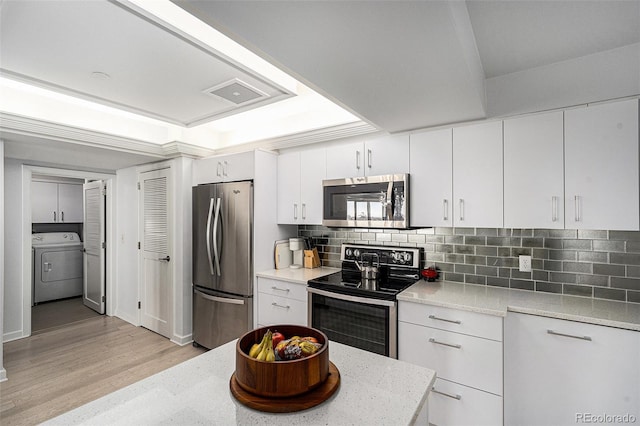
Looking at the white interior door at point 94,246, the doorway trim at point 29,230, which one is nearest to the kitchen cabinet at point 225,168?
the doorway trim at point 29,230

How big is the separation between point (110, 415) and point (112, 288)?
14.6 feet

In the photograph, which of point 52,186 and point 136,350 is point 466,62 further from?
point 52,186

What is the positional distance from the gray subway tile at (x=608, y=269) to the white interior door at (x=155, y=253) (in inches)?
157

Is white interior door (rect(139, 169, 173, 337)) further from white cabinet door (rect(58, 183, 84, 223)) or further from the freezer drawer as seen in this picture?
white cabinet door (rect(58, 183, 84, 223))

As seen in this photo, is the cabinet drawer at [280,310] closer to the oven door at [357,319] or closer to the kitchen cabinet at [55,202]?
the oven door at [357,319]

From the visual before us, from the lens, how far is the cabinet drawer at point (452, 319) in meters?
1.91

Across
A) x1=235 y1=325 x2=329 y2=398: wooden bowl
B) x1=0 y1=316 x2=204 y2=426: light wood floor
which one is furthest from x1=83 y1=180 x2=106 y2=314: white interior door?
x1=235 y1=325 x2=329 y2=398: wooden bowl

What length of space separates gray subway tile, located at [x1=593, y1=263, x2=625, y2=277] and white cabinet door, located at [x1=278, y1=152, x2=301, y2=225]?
236 cm

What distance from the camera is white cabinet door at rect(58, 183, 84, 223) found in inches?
229

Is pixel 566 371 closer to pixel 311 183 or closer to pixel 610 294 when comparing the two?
pixel 610 294

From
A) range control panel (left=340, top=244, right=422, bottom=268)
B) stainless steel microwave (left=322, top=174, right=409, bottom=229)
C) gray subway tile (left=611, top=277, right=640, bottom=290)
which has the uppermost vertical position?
stainless steel microwave (left=322, top=174, right=409, bottom=229)

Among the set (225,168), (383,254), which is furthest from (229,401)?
(225,168)

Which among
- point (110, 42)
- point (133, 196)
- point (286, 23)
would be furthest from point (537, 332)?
point (133, 196)

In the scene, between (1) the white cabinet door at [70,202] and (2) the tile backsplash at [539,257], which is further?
(1) the white cabinet door at [70,202]
